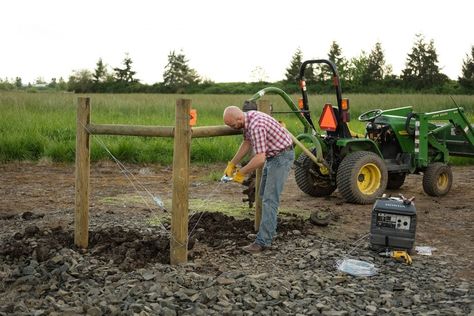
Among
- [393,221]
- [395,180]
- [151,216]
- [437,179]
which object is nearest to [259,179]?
[393,221]

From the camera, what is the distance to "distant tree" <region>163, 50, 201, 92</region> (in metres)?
61.4

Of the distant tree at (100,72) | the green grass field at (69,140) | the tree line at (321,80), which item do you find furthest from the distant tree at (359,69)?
the green grass field at (69,140)

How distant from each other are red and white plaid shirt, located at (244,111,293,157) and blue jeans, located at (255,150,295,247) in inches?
3.7

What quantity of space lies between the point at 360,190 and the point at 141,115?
1088cm

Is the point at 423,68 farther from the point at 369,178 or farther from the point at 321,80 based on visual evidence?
the point at 369,178

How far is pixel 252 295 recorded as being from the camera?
199 inches

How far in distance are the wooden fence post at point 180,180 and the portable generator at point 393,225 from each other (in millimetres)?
2029

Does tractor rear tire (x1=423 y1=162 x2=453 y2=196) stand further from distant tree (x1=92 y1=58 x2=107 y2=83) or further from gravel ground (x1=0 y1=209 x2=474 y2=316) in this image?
distant tree (x1=92 y1=58 x2=107 y2=83)

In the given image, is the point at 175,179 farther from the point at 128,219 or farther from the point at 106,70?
the point at 106,70

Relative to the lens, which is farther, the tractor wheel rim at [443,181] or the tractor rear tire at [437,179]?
the tractor wheel rim at [443,181]

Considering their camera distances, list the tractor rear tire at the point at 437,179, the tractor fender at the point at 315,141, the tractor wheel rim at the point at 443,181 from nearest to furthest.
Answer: the tractor fender at the point at 315,141 → the tractor rear tire at the point at 437,179 → the tractor wheel rim at the point at 443,181

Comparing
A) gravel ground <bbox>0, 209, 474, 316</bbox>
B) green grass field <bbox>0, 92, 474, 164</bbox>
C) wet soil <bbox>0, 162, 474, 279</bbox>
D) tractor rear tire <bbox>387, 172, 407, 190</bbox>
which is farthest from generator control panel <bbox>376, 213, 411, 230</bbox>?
green grass field <bbox>0, 92, 474, 164</bbox>

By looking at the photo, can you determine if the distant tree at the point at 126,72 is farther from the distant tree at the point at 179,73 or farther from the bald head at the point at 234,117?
the bald head at the point at 234,117

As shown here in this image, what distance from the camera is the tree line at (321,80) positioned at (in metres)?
53.8
